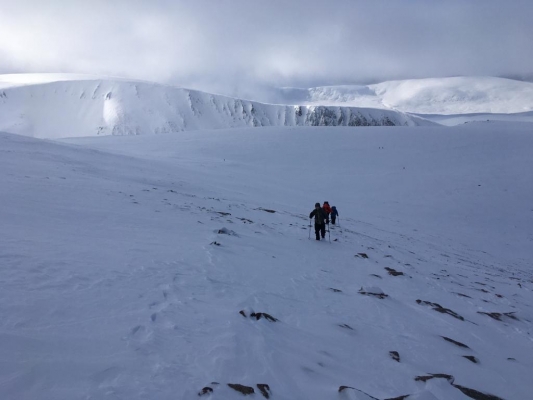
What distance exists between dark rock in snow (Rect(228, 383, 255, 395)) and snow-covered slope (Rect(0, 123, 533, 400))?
2.0 inches

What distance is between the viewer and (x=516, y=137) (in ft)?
131

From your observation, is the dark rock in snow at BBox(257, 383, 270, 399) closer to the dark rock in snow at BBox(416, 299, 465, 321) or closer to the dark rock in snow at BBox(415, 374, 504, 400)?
the dark rock in snow at BBox(415, 374, 504, 400)

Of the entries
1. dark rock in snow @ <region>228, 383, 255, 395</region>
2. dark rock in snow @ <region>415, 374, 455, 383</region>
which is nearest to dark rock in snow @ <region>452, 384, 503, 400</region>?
dark rock in snow @ <region>415, 374, 455, 383</region>

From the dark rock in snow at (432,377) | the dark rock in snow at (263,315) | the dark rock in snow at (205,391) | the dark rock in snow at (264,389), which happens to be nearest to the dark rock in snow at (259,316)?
the dark rock in snow at (263,315)

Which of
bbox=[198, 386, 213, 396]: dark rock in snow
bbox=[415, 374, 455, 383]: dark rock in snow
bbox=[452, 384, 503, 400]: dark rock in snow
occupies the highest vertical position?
bbox=[198, 386, 213, 396]: dark rock in snow

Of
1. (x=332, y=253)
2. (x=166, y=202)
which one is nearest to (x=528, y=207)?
(x=332, y=253)

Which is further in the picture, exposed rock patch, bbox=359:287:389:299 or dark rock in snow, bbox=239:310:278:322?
exposed rock patch, bbox=359:287:389:299

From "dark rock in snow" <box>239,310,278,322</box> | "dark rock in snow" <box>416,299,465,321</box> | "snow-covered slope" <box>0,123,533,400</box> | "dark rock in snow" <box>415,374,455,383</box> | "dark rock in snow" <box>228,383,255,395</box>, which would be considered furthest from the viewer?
"dark rock in snow" <box>416,299,465,321</box>

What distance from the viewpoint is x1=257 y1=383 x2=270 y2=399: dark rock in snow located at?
3.72 metres

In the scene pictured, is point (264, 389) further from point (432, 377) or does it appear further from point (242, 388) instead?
point (432, 377)

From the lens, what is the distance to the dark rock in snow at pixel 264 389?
372 cm

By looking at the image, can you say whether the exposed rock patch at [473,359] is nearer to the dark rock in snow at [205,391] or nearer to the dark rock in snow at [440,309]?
the dark rock in snow at [440,309]

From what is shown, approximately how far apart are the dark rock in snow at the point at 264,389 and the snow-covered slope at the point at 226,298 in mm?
63

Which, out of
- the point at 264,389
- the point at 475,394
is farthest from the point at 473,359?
the point at 264,389
